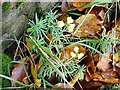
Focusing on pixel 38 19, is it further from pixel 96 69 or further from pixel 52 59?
pixel 96 69

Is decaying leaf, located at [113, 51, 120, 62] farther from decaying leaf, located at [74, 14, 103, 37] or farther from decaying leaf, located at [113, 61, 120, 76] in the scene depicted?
decaying leaf, located at [74, 14, 103, 37]

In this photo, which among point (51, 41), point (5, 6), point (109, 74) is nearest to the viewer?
point (5, 6)

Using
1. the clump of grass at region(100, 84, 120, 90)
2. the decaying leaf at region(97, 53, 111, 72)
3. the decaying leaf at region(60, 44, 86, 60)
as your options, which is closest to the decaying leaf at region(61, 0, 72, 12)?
the decaying leaf at region(60, 44, 86, 60)

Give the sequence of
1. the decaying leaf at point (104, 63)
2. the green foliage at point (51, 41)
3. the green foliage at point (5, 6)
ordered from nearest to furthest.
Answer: the green foliage at point (5, 6) < the green foliage at point (51, 41) < the decaying leaf at point (104, 63)

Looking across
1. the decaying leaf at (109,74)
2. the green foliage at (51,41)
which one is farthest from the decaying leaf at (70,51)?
the decaying leaf at (109,74)

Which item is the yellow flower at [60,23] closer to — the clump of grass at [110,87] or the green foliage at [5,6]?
the green foliage at [5,6]

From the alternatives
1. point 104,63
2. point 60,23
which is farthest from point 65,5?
point 104,63

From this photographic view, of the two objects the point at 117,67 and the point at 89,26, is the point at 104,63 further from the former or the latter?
the point at 89,26

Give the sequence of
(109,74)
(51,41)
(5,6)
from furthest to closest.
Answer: (109,74), (51,41), (5,6)
